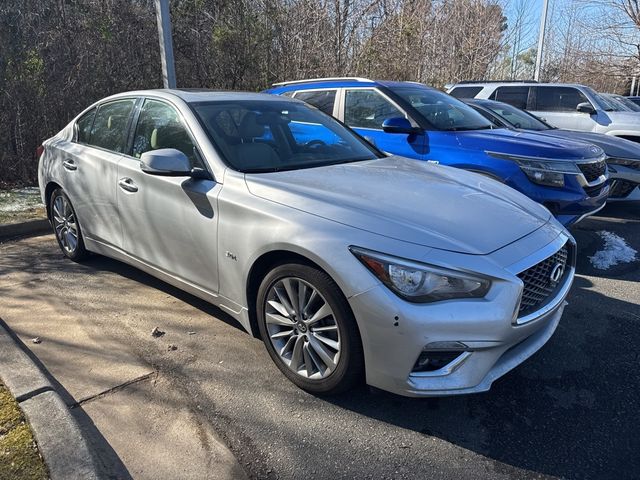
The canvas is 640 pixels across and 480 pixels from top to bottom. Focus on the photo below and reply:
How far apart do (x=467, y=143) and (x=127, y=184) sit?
334cm

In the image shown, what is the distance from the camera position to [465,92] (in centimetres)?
1135

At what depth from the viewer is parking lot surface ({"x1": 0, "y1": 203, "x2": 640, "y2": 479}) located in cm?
Result: 241

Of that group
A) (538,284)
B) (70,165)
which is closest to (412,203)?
(538,284)

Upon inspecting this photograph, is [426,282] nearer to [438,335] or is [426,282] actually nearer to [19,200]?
[438,335]

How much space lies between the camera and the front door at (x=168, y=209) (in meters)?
3.25

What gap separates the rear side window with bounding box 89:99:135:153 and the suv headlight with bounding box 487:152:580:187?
3.54 metres

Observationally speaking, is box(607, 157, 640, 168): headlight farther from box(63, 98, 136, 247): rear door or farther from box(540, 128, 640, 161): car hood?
box(63, 98, 136, 247): rear door

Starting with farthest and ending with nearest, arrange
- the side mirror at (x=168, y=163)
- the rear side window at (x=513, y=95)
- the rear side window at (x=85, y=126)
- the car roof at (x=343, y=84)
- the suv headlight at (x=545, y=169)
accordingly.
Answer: the rear side window at (x=513, y=95) < the car roof at (x=343, y=84) < the suv headlight at (x=545, y=169) < the rear side window at (x=85, y=126) < the side mirror at (x=168, y=163)

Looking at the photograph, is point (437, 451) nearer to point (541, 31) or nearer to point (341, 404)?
point (341, 404)

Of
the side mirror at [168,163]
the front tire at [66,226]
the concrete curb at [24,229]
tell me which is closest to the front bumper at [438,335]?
the side mirror at [168,163]

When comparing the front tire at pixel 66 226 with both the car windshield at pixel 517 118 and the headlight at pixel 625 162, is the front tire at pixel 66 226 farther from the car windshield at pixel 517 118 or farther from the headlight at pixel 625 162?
the headlight at pixel 625 162

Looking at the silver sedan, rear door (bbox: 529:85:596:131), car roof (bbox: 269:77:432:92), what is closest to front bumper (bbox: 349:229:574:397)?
the silver sedan

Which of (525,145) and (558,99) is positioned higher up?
(558,99)

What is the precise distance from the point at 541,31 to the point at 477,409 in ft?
63.6
